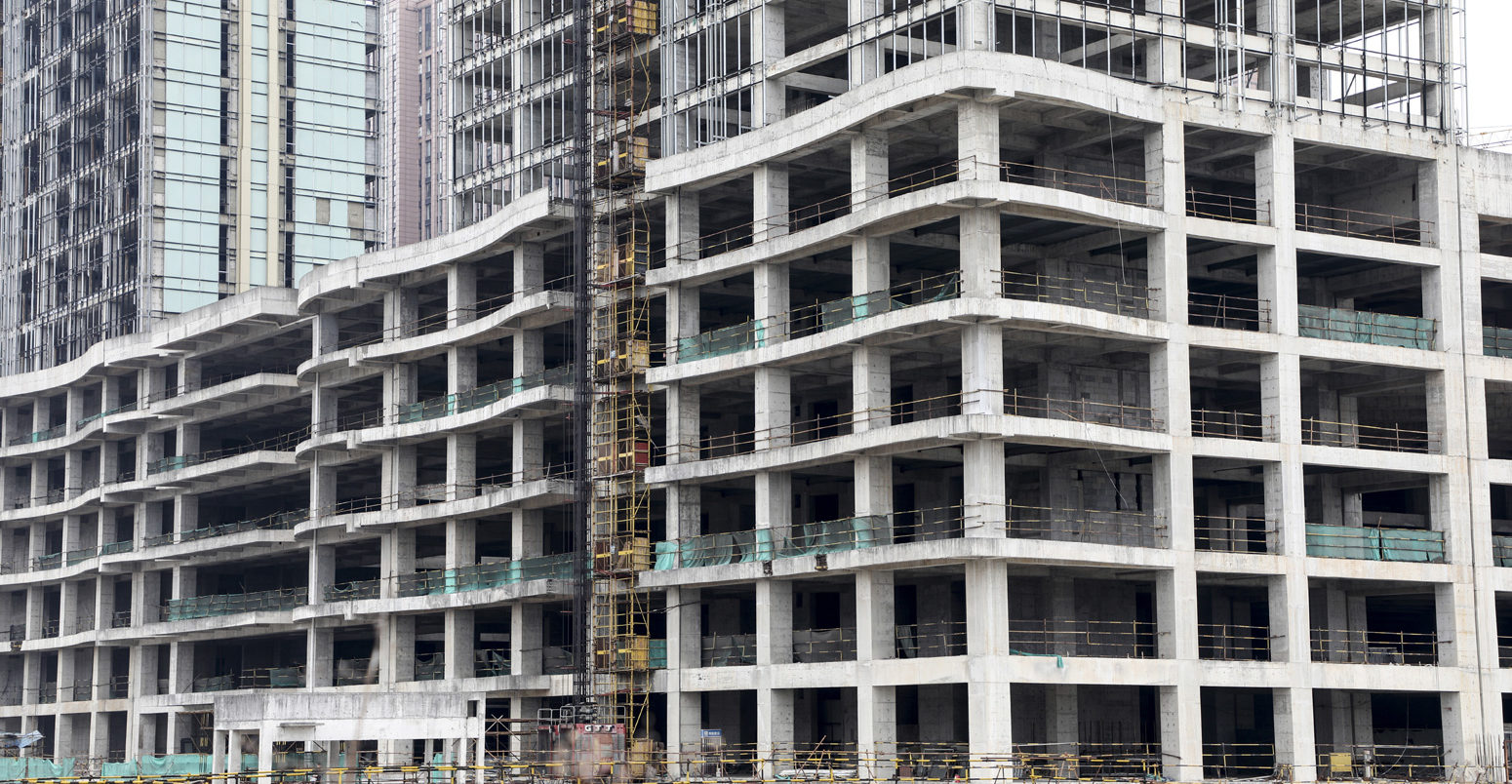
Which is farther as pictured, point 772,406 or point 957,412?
point 957,412

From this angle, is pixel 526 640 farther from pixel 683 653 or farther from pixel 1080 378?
pixel 1080 378

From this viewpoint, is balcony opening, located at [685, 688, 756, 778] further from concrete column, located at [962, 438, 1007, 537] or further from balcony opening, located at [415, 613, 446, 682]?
concrete column, located at [962, 438, 1007, 537]

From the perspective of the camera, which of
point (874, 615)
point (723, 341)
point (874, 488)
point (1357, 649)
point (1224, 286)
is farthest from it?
point (1224, 286)

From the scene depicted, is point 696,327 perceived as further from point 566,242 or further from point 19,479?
point 19,479

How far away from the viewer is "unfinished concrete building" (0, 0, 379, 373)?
386ft

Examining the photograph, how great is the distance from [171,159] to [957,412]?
6323cm

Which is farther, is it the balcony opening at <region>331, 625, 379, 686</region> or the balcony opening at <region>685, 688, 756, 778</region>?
the balcony opening at <region>331, 625, 379, 686</region>

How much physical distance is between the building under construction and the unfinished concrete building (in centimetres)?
3061

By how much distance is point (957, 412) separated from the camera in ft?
236

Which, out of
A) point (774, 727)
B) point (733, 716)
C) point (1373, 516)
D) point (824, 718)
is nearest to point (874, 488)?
point (774, 727)

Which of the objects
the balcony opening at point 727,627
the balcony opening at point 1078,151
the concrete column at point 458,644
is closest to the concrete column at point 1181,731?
the balcony opening at point 727,627

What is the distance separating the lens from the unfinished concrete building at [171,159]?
11762 cm

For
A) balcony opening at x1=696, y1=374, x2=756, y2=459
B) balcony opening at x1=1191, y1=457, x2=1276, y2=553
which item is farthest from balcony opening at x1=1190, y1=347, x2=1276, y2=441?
balcony opening at x1=696, y1=374, x2=756, y2=459

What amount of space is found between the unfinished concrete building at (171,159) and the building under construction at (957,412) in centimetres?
3061
